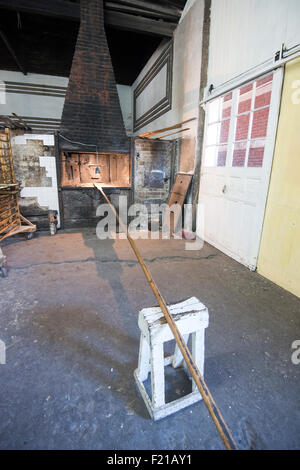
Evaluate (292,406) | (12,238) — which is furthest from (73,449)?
(12,238)

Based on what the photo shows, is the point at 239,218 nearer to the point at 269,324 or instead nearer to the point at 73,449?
the point at 269,324

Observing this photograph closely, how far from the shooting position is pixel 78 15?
505 cm

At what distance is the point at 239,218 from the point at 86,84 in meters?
4.06

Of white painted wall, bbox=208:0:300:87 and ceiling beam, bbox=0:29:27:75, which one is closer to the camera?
white painted wall, bbox=208:0:300:87

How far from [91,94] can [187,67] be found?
205 centimetres

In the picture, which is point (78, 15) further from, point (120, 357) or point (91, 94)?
point (120, 357)

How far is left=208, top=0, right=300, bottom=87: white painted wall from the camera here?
2471mm

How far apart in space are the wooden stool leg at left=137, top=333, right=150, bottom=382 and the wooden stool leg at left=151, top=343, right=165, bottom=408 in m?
0.13

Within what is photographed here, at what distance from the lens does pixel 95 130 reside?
4.86 meters

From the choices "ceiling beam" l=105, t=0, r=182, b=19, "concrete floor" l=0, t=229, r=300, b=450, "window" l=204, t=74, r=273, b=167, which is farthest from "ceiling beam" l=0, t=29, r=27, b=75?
"concrete floor" l=0, t=229, r=300, b=450

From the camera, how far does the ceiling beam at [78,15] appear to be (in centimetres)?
480

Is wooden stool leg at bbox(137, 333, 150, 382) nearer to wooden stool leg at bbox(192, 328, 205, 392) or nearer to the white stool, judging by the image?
the white stool

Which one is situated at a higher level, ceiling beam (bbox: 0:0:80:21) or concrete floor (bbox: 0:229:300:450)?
ceiling beam (bbox: 0:0:80:21)

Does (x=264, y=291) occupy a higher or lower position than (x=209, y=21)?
lower
